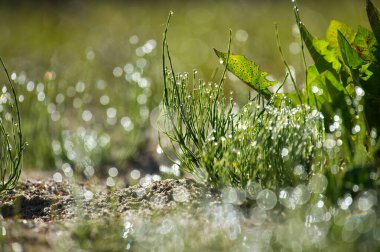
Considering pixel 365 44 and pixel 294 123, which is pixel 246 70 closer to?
pixel 294 123

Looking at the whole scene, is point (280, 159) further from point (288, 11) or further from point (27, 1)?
point (27, 1)

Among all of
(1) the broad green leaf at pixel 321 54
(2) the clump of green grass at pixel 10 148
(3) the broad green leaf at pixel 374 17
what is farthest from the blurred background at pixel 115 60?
(3) the broad green leaf at pixel 374 17

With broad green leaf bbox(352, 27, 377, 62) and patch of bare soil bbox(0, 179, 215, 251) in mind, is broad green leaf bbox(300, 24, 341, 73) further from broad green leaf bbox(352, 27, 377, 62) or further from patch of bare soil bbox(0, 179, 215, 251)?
patch of bare soil bbox(0, 179, 215, 251)

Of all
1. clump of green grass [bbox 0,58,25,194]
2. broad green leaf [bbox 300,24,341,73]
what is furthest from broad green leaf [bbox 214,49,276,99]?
clump of green grass [bbox 0,58,25,194]

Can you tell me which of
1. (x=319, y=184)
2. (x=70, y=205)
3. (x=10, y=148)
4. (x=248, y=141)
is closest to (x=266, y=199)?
(x=319, y=184)

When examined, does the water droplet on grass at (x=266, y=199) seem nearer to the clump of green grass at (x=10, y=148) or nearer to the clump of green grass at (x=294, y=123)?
the clump of green grass at (x=294, y=123)

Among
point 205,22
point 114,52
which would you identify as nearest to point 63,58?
point 114,52
